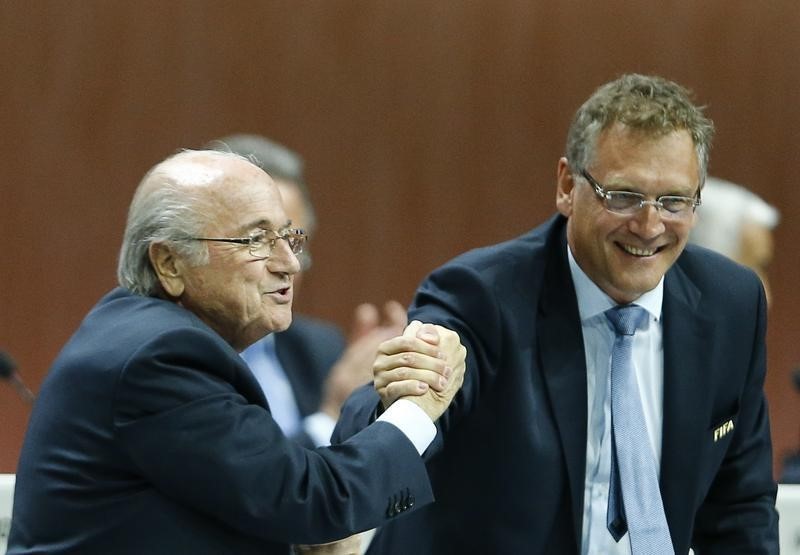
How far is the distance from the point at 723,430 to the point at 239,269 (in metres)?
0.93

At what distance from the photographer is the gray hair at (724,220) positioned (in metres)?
4.17

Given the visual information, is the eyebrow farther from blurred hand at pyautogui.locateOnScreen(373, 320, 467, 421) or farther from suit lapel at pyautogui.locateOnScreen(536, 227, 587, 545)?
suit lapel at pyautogui.locateOnScreen(536, 227, 587, 545)

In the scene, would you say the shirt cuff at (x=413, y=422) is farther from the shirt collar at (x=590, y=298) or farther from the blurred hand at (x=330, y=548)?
the shirt collar at (x=590, y=298)

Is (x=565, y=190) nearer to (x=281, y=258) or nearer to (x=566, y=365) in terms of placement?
(x=566, y=365)

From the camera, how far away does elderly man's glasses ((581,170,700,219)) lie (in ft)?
7.05

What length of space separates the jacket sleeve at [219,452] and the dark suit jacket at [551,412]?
353 mm

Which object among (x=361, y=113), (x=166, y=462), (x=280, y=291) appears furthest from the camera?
(x=361, y=113)

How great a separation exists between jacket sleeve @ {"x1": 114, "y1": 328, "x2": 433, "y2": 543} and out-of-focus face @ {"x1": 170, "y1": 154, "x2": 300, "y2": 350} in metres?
0.11

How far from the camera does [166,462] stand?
5.63ft

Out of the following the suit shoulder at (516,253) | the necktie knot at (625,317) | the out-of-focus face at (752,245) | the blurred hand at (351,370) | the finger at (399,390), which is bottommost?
the blurred hand at (351,370)

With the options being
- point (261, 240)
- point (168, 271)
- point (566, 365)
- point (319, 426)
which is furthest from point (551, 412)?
point (319, 426)

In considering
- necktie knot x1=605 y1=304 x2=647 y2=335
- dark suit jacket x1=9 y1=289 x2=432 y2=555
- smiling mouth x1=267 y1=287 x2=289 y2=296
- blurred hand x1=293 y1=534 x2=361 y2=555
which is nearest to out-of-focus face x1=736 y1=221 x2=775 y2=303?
necktie knot x1=605 y1=304 x2=647 y2=335

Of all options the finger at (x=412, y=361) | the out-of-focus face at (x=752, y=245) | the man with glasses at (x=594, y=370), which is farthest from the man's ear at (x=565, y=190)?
the out-of-focus face at (x=752, y=245)

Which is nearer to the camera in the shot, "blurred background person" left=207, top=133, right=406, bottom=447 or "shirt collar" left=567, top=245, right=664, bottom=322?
"shirt collar" left=567, top=245, right=664, bottom=322
